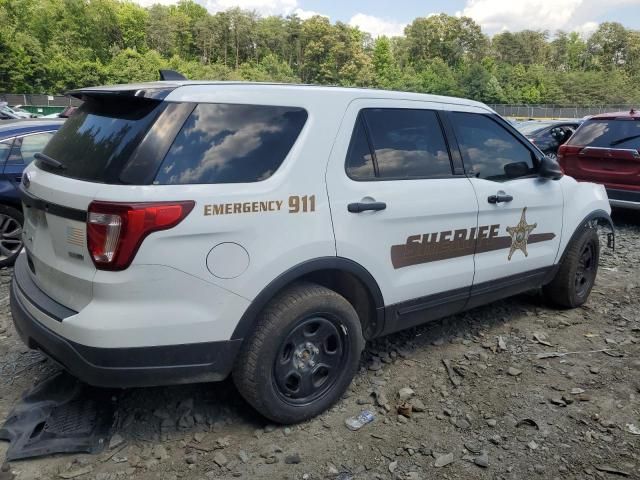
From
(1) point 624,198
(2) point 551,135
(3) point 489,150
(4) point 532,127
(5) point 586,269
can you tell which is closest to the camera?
(3) point 489,150

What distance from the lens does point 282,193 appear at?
2.70 meters

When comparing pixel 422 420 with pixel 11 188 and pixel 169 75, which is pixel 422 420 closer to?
pixel 169 75

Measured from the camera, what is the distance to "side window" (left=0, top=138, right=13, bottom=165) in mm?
5699

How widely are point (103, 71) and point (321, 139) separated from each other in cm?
7357

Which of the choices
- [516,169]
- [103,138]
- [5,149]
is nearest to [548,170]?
[516,169]

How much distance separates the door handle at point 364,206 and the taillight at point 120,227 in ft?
3.35

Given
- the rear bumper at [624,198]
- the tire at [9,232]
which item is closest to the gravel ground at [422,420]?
the tire at [9,232]

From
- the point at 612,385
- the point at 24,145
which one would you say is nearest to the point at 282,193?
the point at 612,385

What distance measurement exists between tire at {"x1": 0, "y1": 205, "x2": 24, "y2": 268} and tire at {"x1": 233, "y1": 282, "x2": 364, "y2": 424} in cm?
410

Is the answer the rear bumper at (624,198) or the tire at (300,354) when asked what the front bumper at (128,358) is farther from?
the rear bumper at (624,198)

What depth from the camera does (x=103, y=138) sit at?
2.66 metres

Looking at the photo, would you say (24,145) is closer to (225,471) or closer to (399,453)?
(225,471)

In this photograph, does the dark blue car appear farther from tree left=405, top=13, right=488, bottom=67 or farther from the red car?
tree left=405, top=13, right=488, bottom=67

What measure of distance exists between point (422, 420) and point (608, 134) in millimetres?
6761
